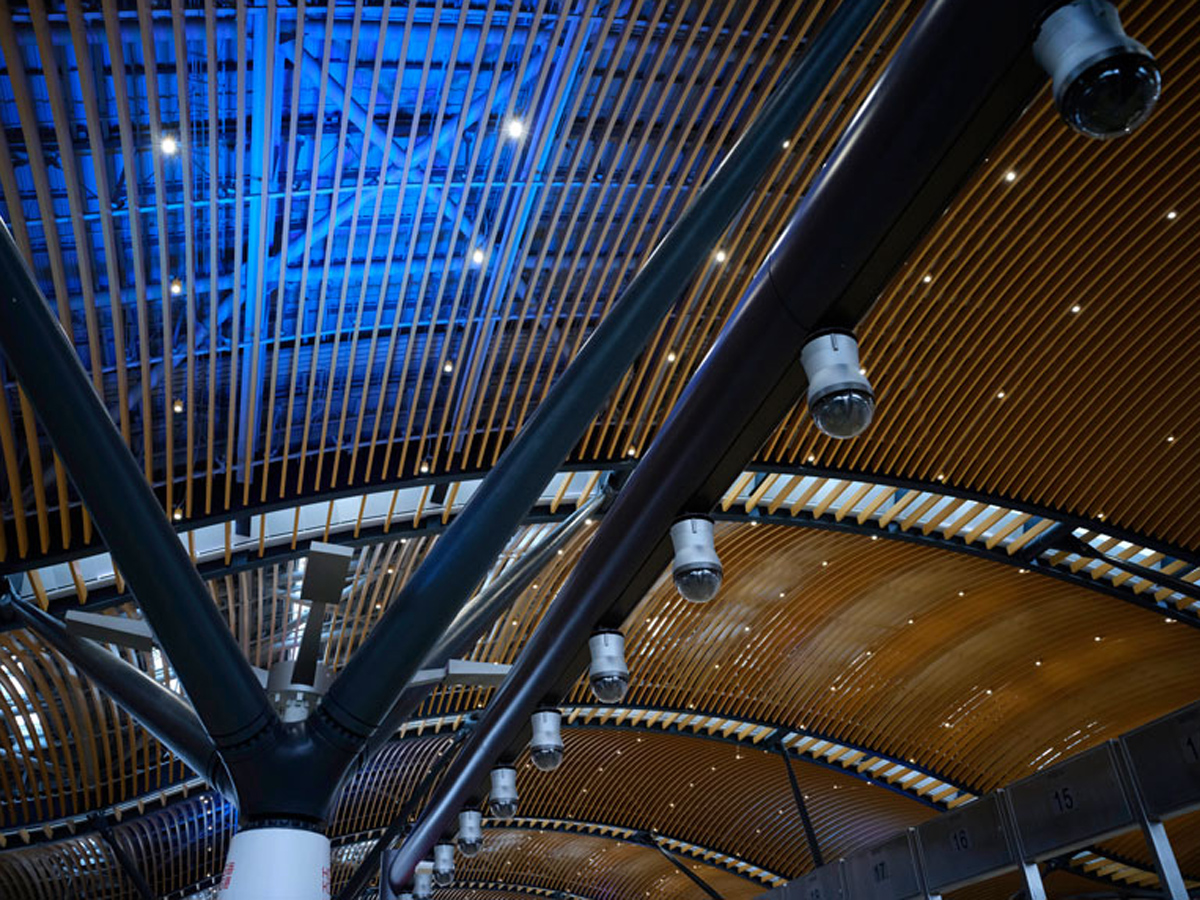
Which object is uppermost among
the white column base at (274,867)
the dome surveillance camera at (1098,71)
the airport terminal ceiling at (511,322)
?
the airport terminal ceiling at (511,322)

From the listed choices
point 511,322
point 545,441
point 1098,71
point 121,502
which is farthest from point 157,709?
point 1098,71

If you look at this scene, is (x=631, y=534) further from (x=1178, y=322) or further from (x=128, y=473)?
(x=1178, y=322)

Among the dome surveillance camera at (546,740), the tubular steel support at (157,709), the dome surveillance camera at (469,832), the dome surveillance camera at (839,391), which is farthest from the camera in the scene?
the dome surveillance camera at (469,832)

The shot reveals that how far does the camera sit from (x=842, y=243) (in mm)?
4195

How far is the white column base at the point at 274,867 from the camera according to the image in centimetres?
548

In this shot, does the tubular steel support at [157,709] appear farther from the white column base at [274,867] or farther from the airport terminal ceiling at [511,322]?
the airport terminal ceiling at [511,322]

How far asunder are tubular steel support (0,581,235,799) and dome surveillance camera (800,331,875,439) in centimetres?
422

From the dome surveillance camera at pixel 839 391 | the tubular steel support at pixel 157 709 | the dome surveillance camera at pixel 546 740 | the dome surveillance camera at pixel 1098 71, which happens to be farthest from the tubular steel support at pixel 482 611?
the dome surveillance camera at pixel 1098 71

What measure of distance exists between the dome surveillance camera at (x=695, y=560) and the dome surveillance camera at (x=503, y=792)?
18.9 ft

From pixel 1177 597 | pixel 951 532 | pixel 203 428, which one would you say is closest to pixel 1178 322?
pixel 951 532

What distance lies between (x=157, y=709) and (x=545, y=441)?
13.3 feet

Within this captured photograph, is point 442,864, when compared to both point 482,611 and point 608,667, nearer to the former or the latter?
point 482,611

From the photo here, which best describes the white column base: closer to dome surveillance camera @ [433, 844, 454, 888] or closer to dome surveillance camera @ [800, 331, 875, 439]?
dome surveillance camera @ [800, 331, 875, 439]

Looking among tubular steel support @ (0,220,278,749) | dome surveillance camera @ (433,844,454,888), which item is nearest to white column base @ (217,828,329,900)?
tubular steel support @ (0,220,278,749)
